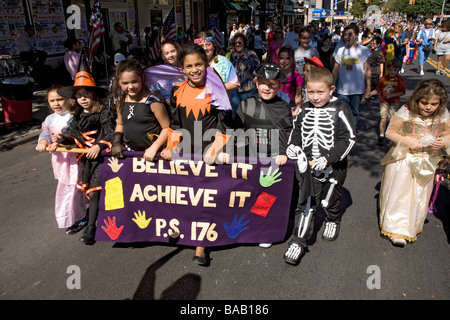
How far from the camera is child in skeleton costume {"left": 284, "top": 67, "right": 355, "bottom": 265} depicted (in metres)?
3.24

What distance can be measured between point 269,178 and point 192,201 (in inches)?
30.0

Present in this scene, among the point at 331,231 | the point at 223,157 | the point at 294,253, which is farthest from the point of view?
the point at 331,231

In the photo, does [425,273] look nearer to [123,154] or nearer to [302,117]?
[302,117]

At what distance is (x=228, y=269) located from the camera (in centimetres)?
332

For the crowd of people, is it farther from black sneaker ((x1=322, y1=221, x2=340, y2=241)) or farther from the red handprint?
the red handprint

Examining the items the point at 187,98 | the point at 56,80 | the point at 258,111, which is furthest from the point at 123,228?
the point at 56,80

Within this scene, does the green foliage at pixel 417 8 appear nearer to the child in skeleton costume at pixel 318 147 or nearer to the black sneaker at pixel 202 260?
the child in skeleton costume at pixel 318 147

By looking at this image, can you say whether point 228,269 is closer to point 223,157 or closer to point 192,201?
point 192,201

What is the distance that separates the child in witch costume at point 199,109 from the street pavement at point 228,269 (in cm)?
35

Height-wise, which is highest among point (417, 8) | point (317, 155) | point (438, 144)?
point (417, 8)

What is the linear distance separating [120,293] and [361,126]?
6.59 metres

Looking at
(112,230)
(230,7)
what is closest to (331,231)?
(112,230)

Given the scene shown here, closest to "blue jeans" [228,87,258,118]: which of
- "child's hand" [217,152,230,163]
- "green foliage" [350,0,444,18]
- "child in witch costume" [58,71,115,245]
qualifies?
"child in witch costume" [58,71,115,245]

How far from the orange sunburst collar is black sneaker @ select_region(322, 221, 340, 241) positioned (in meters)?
1.80
